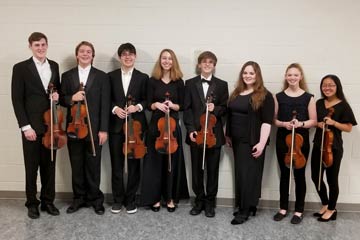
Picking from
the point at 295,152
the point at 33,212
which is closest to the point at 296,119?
the point at 295,152

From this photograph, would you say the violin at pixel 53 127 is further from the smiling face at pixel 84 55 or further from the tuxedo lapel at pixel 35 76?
the smiling face at pixel 84 55

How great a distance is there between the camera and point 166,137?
3377mm

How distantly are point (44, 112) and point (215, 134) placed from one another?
1.54m

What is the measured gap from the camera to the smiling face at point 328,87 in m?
3.38

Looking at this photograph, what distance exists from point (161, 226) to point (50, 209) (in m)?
1.08

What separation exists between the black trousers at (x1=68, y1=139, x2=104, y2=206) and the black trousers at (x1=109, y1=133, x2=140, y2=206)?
133 millimetres

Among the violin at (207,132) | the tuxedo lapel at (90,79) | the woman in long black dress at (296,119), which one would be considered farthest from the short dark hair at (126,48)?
the woman in long black dress at (296,119)

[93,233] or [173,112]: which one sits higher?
[173,112]

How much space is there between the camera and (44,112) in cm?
339

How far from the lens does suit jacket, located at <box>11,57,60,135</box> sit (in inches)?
131

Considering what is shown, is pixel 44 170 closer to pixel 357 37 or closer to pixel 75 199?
pixel 75 199

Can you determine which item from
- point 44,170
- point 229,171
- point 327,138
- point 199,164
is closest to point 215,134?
point 199,164

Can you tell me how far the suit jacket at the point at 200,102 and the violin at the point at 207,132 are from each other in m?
0.08

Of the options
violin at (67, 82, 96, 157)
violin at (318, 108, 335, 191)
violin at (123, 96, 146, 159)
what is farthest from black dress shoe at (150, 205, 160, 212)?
violin at (318, 108, 335, 191)
